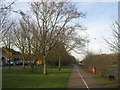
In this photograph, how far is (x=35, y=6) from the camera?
3095 cm

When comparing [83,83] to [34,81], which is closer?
[83,83]

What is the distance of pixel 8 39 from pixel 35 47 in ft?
43.7

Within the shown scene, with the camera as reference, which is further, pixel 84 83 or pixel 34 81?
pixel 34 81

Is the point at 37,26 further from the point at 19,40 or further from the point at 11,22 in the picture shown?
the point at 19,40

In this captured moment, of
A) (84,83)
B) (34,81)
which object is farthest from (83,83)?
(34,81)

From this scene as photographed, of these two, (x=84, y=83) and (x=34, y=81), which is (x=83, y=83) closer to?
(x=84, y=83)

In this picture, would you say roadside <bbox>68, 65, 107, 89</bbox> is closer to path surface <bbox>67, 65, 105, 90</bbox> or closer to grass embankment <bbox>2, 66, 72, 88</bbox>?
path surface <bbox>67, 65, 105, 90</bbox>

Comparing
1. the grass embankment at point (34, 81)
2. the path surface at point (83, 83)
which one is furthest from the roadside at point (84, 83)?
the grass embankment at point (34, 81)

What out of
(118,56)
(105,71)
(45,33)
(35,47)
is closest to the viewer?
(118,56)

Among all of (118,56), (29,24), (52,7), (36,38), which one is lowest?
(118,56)

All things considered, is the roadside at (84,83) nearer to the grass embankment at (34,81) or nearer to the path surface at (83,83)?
the path surface at (83,83)

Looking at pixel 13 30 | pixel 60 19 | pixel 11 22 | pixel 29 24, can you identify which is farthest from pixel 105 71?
pixel 13 30

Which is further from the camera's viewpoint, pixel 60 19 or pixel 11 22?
pixel 11 22

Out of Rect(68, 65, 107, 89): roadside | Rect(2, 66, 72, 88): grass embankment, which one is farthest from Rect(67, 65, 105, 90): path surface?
Rect(2, 66, 72, 88): grass embankment
